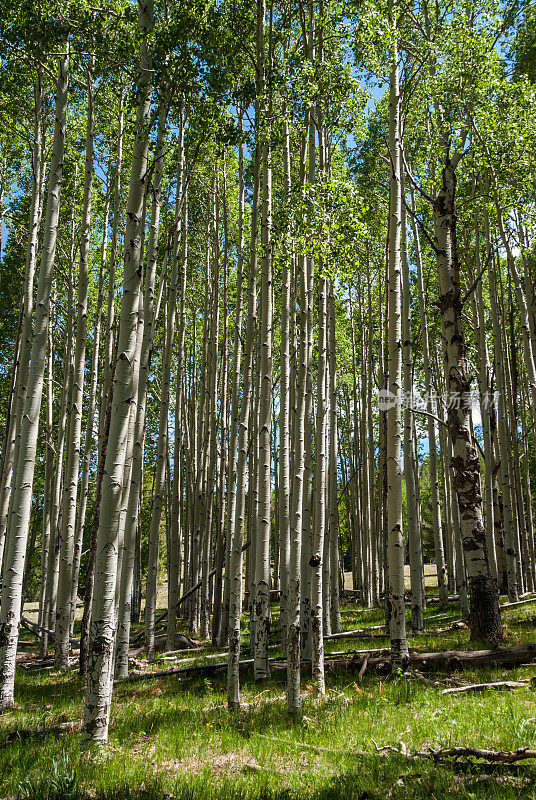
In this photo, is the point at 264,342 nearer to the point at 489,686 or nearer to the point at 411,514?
the point at 489,686

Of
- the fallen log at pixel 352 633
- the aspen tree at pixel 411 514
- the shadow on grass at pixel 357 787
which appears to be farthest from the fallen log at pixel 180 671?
the shadow on grass at pixel 357 787

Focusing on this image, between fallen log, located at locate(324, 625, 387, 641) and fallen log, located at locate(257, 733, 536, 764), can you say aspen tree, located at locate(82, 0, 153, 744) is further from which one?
fallen log, located at locate(324, 625, 387, 641)

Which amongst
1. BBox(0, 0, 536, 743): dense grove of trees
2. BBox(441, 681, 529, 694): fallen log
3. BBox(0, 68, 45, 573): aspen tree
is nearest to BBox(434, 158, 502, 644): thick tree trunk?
BBox(0, 0, 536, 743): dense grove of trees

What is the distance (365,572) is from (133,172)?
16.4 m

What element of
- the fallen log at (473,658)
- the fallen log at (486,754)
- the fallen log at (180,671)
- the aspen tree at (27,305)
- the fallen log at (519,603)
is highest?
the aspen tree at (27,305)

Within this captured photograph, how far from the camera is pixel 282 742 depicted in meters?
4.57

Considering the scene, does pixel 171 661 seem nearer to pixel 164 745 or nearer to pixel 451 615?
pixel 164 745

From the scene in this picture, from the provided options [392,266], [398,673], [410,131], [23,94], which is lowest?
[398,673]

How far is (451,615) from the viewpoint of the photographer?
1162 centimetres

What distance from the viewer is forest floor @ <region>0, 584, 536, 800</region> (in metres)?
3.59

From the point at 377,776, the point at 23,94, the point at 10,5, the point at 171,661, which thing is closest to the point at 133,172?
the point at 10,5

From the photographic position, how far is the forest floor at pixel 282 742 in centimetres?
359

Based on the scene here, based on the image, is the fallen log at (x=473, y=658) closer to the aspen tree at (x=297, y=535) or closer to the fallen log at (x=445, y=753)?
the aspen tree at (x=297, y=535)

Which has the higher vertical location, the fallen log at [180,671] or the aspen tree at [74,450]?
the aspen tree at [74,450]
